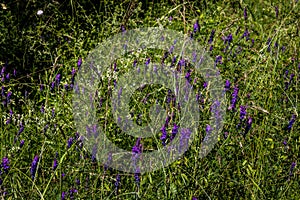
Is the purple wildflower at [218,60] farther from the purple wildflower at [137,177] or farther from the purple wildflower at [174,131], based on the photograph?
the purple wildflower at [137,177]

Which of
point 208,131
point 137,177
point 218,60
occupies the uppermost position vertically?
point 218,60

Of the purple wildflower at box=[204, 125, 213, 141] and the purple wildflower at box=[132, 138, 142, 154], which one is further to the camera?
the purple wildflower at box=[204, 125, 213, 141]

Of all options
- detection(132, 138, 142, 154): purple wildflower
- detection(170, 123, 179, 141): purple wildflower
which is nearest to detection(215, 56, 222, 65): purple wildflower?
detection(170, 123, 179, 141): purple wildflower

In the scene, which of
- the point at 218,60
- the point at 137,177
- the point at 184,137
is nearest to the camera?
the point at 137,177

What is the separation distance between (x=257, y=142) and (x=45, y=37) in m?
2.09

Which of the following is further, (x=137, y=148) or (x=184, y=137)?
(x=184, y=137)

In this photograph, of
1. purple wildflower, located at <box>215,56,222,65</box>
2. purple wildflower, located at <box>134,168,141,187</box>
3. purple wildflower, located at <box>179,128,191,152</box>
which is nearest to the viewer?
purple wildflower, located at <box>134,168,141,187</box>

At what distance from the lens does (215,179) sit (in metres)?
2.09

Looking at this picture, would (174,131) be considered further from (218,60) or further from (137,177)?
(218,60)

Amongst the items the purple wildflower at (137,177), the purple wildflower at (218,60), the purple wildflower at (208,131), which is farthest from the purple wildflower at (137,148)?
the purple wildflower at (218,60)

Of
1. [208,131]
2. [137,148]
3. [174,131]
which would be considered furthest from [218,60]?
[137,148]

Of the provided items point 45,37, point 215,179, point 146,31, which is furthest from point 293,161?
point 45,37

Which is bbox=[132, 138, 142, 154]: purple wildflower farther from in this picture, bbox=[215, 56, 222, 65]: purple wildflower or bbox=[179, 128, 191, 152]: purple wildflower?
bbox=[215, 56, 222, 65]: purple wildflower

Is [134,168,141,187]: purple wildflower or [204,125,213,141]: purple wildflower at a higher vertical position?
[204,125,213,141]: purple wildflower
